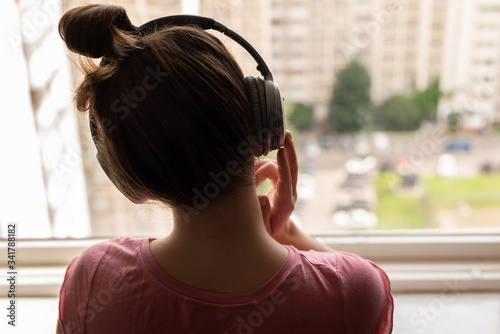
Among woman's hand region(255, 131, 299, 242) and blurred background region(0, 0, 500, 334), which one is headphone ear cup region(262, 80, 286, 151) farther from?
blurred background region(0, 0, 500, 334)

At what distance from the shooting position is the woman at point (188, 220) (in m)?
0.57

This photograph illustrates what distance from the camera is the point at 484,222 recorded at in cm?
123

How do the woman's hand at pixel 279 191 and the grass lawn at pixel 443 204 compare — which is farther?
the grass lawn at pixel 443 204

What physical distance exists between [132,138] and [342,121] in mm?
717

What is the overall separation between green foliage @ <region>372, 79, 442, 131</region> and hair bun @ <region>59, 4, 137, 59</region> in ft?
2.51

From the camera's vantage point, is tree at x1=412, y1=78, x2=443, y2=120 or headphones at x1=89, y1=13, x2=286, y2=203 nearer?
headphones at x1=89, y1=13, x2=286, y2=203

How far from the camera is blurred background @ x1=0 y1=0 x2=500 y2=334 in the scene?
1077mm

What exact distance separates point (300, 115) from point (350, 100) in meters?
0.13

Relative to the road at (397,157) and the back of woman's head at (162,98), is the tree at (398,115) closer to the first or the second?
the road at (397,157)

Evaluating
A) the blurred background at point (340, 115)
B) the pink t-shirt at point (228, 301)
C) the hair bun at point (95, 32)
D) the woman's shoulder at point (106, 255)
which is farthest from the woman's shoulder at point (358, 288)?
the blurred background at point (340, 115)

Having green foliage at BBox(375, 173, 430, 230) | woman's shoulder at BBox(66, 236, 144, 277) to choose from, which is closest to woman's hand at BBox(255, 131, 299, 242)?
woman's shoulder at BBox(66, 236, 144, 277)

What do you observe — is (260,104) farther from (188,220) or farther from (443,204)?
(443,204)

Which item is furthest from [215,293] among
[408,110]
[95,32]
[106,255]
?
[408,110]

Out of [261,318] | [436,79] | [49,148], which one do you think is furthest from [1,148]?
[436,79]
